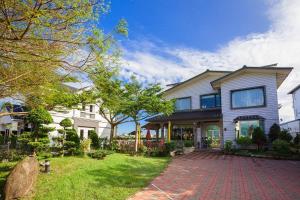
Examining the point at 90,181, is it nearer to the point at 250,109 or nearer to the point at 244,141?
the point at 244,141

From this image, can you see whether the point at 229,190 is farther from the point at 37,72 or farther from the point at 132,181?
the point at 37,72

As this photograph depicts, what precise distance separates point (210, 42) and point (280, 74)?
7.50 meters

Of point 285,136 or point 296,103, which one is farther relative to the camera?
point 296,103

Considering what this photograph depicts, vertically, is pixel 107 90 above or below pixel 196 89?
below

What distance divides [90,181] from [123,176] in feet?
5.71

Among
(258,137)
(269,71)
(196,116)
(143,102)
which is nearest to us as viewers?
(258,137)

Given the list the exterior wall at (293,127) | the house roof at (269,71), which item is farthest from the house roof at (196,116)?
the exterior wall at (293,127)

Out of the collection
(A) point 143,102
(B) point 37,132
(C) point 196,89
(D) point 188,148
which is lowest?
(D) point 188,148

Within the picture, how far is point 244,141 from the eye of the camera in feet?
63.3

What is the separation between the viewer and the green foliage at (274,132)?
18.1m

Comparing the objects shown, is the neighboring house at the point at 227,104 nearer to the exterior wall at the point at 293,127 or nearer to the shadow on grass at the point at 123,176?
the exterior wall at the point at 293,127

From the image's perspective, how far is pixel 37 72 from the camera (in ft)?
20.9

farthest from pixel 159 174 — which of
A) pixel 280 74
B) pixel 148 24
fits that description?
pixel 280 74

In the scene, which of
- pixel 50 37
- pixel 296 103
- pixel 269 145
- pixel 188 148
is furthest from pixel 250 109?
pixel 50 37
